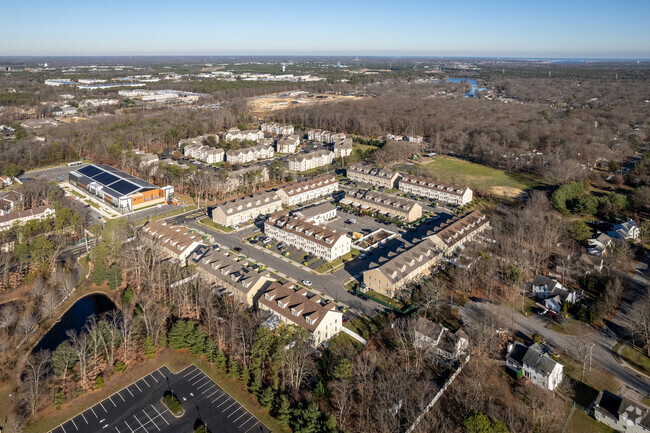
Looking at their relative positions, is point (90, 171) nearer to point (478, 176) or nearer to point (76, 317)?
point (76, 317)

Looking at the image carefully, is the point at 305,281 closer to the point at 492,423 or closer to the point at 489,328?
the point at 489,328

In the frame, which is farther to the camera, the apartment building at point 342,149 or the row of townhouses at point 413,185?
the apartment building at point 342,149

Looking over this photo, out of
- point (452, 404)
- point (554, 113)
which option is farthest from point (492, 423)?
point (554, 113)

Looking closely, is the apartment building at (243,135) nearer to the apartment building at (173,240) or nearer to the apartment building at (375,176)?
the apartment building at (375,176)

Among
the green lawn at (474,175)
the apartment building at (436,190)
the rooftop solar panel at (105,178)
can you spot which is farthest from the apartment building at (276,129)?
the rooftop solar panel at (105,178)

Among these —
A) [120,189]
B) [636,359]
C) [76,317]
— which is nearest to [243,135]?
[120,189]

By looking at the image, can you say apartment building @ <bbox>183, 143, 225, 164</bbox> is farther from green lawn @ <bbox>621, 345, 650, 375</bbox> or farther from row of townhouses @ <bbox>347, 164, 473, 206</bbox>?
green lawn @ <bbox>621, 345, 650, 375</bbox>
